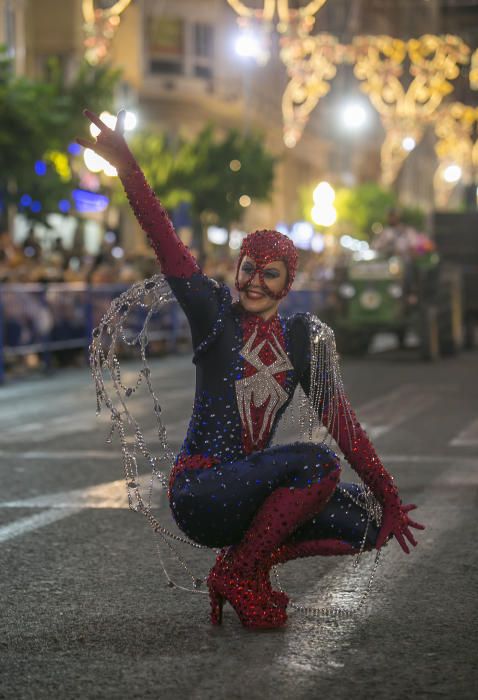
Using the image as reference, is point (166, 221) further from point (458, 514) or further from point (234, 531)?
point (458, 514)

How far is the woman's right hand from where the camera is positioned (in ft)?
17.4

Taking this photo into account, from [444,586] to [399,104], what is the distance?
45970mm

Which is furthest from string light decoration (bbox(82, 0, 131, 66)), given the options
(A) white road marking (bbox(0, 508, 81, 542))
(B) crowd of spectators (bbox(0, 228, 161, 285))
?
(A) white road marking (bbox(0, 508, 81, 542))

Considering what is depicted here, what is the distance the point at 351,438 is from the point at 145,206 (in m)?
1.08

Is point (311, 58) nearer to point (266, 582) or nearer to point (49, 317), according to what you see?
point (49, 317)

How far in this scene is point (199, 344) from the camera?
552 centimetres

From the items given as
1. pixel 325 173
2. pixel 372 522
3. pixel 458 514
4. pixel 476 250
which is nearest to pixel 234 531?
pixel 372 522

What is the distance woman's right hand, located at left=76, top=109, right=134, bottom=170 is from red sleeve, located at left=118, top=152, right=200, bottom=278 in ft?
0.07

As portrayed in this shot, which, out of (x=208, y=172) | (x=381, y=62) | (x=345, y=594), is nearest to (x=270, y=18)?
(x=208, y=172)

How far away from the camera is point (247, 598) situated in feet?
17.9

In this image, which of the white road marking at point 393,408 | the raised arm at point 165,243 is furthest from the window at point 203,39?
the raised arm at point 165,243

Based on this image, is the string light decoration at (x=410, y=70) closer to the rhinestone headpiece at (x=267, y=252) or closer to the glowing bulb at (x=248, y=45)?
the glowing bulb at (x=248, y=45)

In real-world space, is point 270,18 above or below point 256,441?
above

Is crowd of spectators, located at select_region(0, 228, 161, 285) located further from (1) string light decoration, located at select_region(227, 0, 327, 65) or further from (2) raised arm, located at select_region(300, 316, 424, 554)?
(2) raised arm, located at select_region(300, 316, 424, 554)
